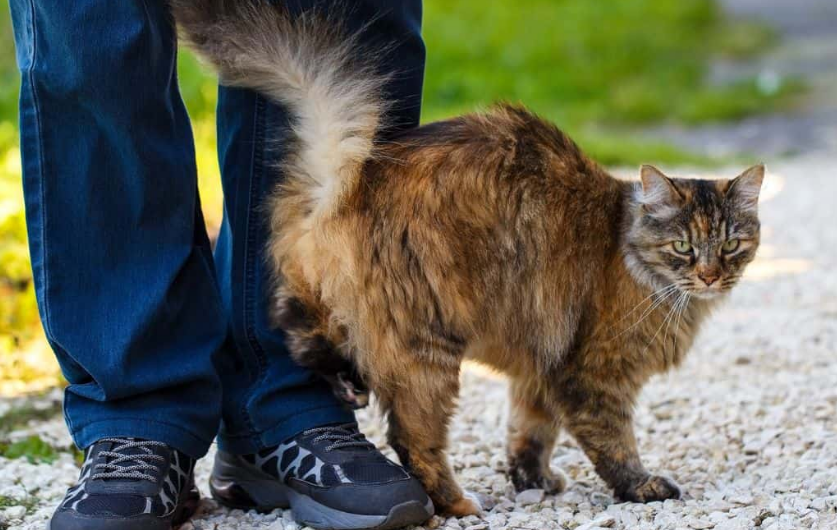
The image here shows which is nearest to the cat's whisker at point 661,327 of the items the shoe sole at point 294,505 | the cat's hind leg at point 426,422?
the cat's hind leg at point 426,422

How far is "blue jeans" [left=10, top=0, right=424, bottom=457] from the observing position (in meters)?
2.17

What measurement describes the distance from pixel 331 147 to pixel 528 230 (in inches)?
19.9

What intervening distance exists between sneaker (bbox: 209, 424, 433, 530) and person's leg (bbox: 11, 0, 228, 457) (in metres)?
0.23

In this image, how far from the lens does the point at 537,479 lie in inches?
111

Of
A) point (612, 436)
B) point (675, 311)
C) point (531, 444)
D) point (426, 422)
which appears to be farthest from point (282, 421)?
point (675, 311)

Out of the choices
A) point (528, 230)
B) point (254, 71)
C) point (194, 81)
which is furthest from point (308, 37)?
point (194, 81)

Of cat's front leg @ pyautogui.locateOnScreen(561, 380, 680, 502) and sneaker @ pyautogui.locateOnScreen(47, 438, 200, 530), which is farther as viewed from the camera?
cat's front leg @ pyautogui.locateOnScreen(561, 380, 680, 502)

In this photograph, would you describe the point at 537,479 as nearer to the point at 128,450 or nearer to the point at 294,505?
the point at 294,505

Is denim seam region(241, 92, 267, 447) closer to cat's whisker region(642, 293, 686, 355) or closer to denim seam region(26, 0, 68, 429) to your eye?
denim seam region(26, 0, 68, 429)

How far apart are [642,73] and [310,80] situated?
9507 millimetres

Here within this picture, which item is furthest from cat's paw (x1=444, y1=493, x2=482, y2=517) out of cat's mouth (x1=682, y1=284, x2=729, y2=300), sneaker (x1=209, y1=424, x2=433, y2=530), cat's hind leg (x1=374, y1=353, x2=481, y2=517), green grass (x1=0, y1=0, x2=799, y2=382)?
green grass (x1=0, y1=0, x2=799, y2=382)

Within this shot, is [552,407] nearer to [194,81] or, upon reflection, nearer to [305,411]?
[305,411]

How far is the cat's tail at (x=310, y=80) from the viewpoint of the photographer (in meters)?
2.33

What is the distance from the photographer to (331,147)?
2412mm
